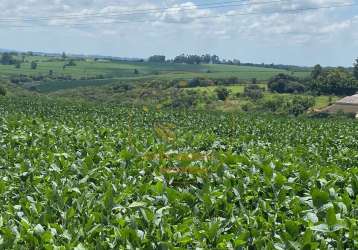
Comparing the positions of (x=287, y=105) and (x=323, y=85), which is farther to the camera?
(x=323, y=85)

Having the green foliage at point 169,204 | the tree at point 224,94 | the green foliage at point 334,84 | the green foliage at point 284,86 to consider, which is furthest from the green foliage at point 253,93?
the green foliage at point 169,204

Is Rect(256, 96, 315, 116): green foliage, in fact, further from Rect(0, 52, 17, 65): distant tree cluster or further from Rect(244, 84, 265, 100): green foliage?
Rect(0, 52, 17, 65): distant tree cluster

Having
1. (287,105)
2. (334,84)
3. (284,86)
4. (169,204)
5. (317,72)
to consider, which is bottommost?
(287,105)

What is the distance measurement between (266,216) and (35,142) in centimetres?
769

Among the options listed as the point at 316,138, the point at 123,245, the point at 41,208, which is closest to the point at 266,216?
the point at 123,245

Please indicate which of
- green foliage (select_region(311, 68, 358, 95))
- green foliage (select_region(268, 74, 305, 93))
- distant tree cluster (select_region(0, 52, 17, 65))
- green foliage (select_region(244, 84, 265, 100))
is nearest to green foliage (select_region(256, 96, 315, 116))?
green foliage (select_region(244, 84, 265, 100))

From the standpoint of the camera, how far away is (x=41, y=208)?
5879 millimetres

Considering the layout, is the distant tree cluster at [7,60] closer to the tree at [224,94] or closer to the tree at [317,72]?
the tree at [317,72]

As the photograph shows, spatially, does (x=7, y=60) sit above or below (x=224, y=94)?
below

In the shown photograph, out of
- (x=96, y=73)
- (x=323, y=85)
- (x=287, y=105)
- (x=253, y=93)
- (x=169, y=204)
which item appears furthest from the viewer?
(x=96, y=73)

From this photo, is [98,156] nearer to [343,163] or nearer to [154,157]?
[154,157]

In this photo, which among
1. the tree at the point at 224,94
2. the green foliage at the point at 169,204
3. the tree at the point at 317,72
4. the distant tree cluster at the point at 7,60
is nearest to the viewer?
the green foliage at the point at 169,204

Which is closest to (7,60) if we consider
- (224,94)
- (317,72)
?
(317,72)

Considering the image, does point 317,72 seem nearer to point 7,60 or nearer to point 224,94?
point 224,94
